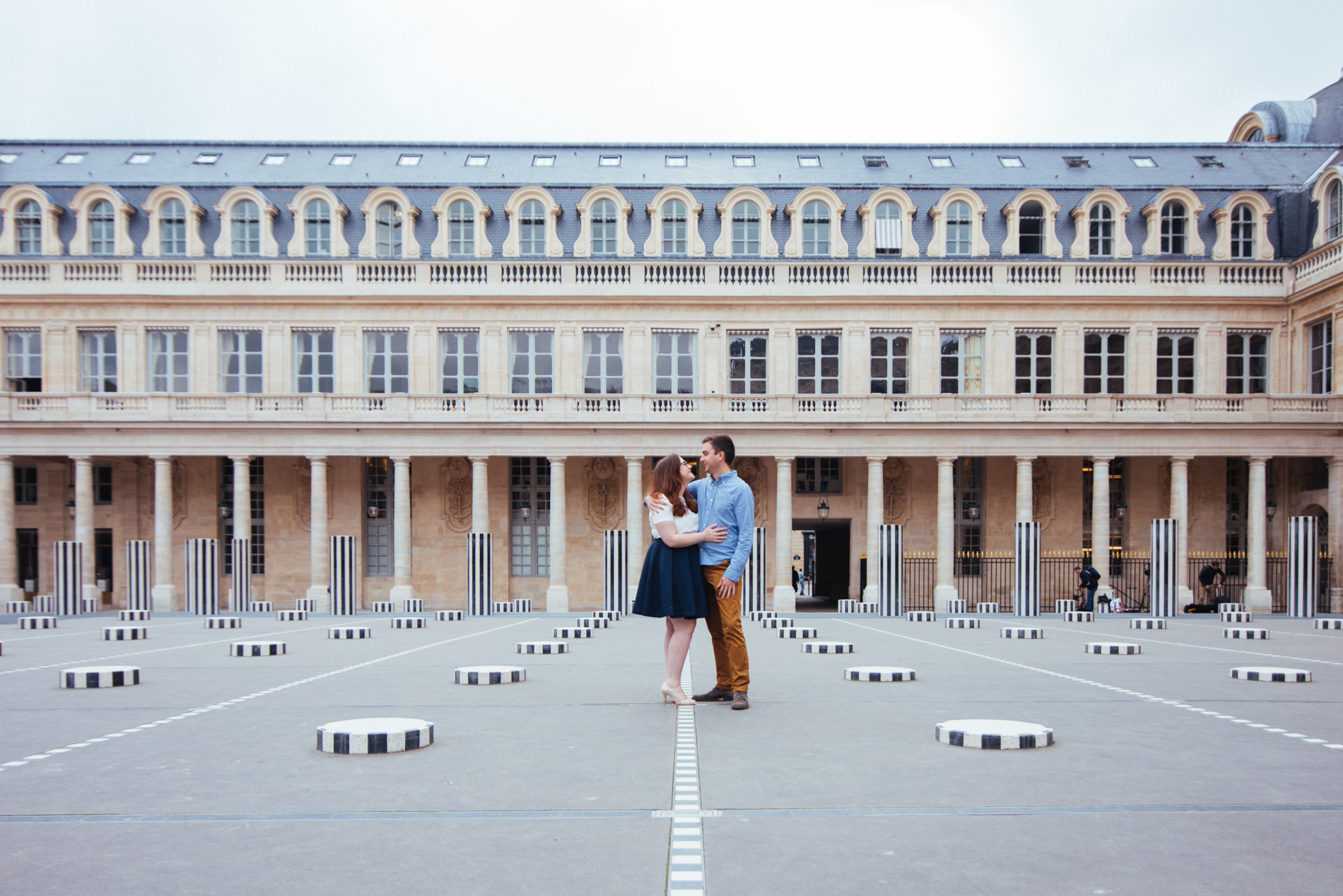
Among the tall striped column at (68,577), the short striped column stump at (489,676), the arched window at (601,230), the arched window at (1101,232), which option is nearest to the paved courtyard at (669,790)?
the short striped column stump at (489,676)

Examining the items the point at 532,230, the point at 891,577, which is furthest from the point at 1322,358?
the point at 532,230

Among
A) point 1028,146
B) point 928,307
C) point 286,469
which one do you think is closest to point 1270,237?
point 1028,146

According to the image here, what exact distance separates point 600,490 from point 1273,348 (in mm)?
25494

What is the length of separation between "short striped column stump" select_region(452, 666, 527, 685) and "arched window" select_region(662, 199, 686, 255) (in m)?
29.4

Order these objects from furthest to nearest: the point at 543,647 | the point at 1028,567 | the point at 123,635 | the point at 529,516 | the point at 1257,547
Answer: the point at 529,516
the point at 1257,547
the point at 1028,567
the point at 123,635
the point at 543,647

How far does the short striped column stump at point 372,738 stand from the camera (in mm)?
6715

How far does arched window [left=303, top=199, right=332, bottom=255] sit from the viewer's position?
3825cm

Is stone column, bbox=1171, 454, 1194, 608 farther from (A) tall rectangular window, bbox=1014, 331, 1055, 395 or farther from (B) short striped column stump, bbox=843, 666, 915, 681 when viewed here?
(B) short striped column stump, bbox=843, 666, 915, 681

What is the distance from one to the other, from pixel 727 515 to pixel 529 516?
32258mm

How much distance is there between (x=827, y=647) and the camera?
14852 mm

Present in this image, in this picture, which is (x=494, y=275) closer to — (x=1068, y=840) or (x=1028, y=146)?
(x=1028, y=146)

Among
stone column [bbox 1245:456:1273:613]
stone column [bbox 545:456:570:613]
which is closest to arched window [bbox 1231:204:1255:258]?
stone column [bbox 1245:456:1273:613]

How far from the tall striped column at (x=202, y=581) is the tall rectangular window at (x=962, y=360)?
25.7 m

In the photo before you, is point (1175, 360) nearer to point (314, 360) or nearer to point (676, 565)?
point (314, 360)
